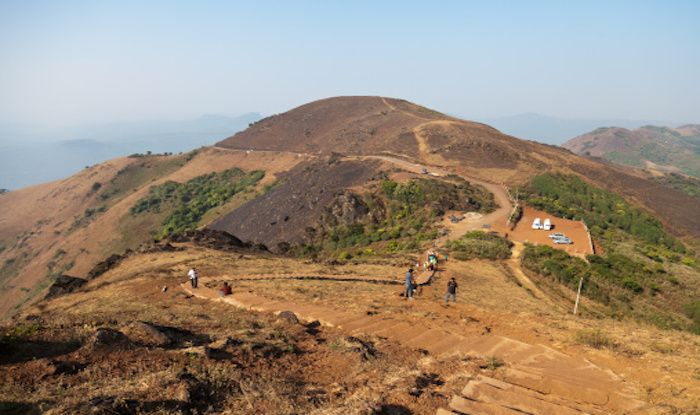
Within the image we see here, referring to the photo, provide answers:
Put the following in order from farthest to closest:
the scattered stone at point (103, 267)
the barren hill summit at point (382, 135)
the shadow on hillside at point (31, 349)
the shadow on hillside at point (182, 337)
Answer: the barren hill summit at point (382, 135) → the scattered stone at point (103, 267) → the shadow on hillside at point (182, 337) → the shadow on hillside at point (31, 349)

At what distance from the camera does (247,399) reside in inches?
357

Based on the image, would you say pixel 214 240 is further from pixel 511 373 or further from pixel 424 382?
pixel 511 373

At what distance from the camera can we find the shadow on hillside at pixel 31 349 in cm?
1073

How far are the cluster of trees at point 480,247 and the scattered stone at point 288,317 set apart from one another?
19327 mm

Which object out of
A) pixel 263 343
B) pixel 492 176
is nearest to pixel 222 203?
pixel 492 176

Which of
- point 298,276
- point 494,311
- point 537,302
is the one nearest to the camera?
point 494,311

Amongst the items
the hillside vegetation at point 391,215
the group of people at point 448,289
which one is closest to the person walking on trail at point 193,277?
the group of people at point 448,289

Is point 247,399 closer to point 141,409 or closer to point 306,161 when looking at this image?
point 141,409

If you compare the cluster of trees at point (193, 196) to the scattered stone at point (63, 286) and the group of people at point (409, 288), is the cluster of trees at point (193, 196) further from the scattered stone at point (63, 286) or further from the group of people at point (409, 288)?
the group of people at point (409, 288)

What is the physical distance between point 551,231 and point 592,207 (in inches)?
834

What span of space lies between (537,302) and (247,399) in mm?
19776

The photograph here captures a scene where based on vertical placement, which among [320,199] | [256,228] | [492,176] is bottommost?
[256,228]

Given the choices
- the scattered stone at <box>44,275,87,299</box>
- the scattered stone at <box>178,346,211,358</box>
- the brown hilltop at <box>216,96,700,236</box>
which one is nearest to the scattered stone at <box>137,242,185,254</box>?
the scattered stone at <box>44,275,87,299</box>

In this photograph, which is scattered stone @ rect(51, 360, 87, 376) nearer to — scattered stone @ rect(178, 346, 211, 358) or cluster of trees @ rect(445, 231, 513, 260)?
scattered stone @ rect(178, 346, 211, 358)
